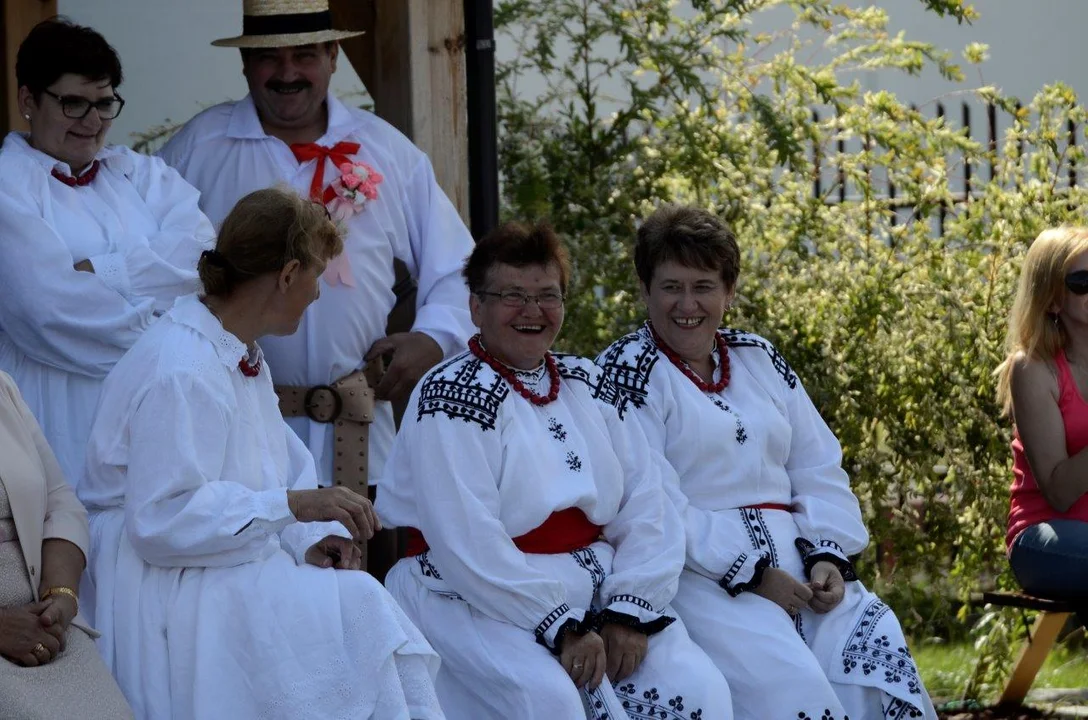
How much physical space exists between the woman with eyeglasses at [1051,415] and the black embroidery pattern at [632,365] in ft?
4.75

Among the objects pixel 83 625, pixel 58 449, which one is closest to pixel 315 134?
pixel 58 449

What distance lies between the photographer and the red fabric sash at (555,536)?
14.3 feet

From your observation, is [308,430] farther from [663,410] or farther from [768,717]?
[768,717]

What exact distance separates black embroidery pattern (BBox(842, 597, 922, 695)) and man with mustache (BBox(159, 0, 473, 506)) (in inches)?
57.0

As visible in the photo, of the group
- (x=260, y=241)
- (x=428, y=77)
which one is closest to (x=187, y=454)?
(x=260, y=241)

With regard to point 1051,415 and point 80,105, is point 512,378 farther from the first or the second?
point 1051,415

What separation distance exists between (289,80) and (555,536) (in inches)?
64.9

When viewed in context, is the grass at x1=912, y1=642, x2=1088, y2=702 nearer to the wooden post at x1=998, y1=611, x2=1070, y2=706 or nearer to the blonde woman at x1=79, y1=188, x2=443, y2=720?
the wooden post at x1=998, y1=611, x2=1070, y2=706

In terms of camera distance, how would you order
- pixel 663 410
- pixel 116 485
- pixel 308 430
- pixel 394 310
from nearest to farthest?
pixel 116 485 < pixel 663 410 < pixel 308 430 < pixel 394 310

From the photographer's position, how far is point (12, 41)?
5691 millimetres

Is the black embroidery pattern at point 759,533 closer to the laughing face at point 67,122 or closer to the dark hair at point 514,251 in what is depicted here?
the dark hair at point 514,251

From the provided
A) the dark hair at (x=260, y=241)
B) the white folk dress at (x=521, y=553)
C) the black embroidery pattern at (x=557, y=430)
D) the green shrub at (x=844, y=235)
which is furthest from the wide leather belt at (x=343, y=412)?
the green shrub at (x=844, y=235)

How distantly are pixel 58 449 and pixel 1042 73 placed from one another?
7.92 metres

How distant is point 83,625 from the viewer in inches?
146
